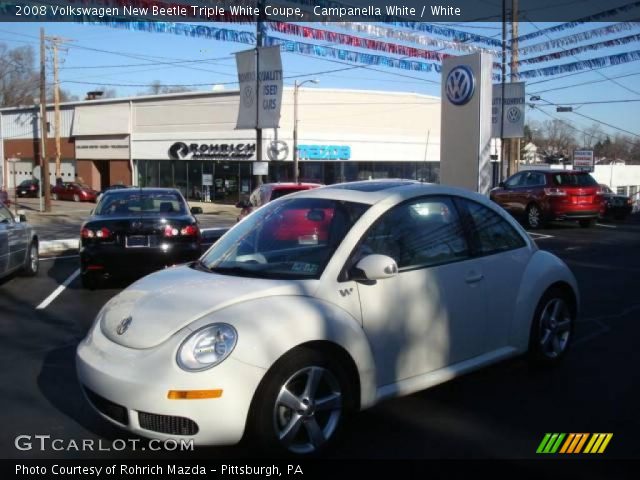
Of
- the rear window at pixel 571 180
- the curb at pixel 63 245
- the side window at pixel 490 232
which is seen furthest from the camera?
the rear window at pixel 571 180

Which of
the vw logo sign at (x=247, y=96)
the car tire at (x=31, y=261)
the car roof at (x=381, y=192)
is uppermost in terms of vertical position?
the vw logo sign at (x=247, y=96)

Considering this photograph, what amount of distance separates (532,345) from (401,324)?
61.8 inches

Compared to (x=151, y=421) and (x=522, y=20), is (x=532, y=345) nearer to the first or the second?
(x=151, y=421)

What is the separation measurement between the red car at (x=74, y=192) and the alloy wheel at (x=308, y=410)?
149 feet

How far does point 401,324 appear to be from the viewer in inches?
164

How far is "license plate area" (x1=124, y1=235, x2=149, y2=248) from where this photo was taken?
8.80m

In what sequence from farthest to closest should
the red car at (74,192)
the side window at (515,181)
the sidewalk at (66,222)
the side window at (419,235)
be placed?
the red car at (74,192) < the side window at (515,181) < the sidewalk at (66,222) < the side window at (419,235)

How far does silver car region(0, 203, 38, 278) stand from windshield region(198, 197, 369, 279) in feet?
18.9

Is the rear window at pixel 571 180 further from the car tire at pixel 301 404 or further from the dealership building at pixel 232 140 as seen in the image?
the dealership building at pixel 232 140

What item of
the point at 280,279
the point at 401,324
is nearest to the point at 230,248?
the point at 280,279

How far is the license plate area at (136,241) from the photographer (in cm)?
880

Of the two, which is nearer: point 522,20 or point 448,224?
point 448,224

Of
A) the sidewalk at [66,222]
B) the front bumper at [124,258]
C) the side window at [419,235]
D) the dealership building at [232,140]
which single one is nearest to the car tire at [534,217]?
the sidewalk at [66,222]

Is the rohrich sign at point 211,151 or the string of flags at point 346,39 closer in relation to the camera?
the string of flags at point 346,39
